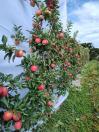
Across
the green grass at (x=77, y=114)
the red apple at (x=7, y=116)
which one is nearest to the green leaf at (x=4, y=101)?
the red apple at (x=7, y=116)

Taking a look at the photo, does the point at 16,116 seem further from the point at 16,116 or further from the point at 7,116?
the point at 7,116

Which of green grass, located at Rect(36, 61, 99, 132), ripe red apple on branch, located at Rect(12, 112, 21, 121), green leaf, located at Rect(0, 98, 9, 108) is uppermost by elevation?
green leaf, located at Rect(0, 98, 9, 108)

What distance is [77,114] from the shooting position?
6.90 metres

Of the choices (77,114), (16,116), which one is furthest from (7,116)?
(77,114)

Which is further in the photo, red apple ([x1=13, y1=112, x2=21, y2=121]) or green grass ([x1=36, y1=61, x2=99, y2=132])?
green grass ([x1=36, y1=61, x2=99, y2=132])

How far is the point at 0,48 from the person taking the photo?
362cm

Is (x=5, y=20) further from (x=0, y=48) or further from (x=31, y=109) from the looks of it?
(x=31, y=109)

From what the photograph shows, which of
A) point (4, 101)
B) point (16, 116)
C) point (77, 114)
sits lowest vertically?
point (77, 114)

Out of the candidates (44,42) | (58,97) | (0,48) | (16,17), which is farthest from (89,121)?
(0,48)

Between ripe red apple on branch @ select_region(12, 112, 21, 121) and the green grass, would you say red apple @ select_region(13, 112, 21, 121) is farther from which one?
the green grass

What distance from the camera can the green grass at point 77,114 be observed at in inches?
235

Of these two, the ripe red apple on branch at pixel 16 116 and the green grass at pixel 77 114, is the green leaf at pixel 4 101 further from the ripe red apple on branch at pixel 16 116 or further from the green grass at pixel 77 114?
the green grass at pixel 77 114

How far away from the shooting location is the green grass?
19.6 feet

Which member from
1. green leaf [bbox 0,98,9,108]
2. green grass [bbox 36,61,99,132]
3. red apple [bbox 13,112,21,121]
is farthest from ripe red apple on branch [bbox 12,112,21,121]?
green grass [bbox 36,61,99,132]
